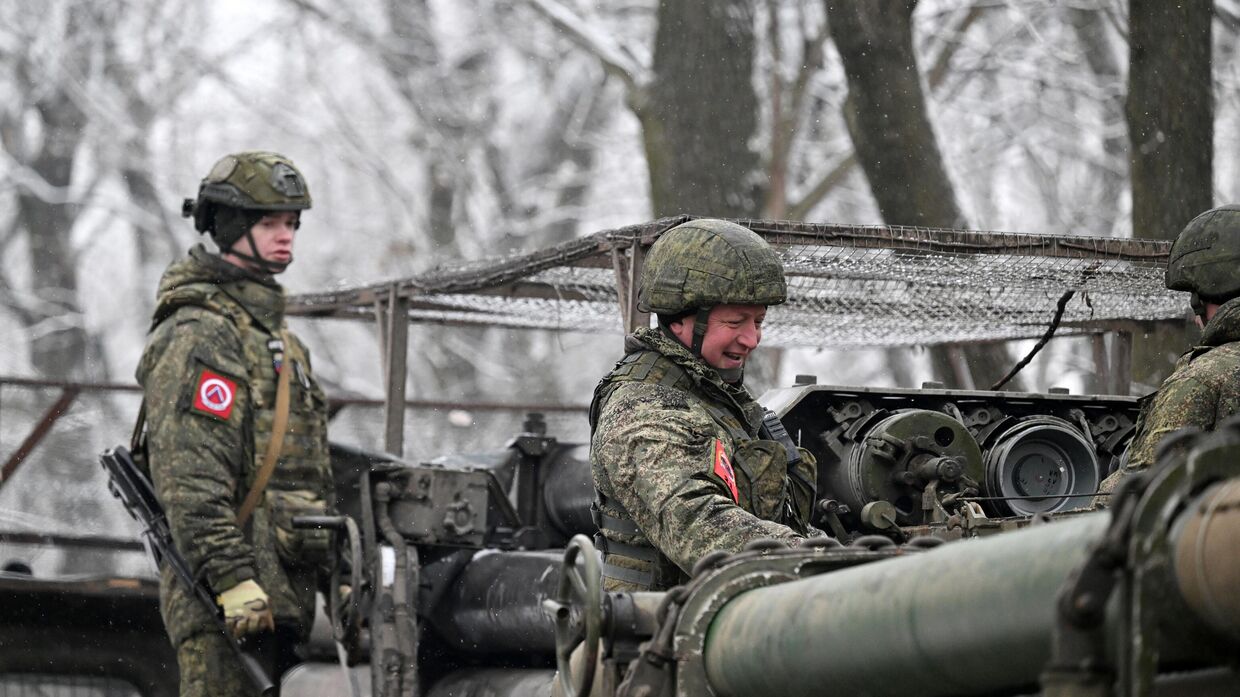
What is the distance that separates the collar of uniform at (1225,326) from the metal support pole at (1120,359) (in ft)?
8.32

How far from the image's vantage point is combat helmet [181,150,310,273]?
674cm

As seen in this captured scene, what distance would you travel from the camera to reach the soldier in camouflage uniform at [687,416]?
14.2 feet

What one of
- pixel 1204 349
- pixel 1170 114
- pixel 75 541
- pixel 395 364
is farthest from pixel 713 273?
pixel 75 541

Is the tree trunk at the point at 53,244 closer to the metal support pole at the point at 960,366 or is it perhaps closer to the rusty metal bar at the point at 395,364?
the rusty metal bar at the point at 395,364

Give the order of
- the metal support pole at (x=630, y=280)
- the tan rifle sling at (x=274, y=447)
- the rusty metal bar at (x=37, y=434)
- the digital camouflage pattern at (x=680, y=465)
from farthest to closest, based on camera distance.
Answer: the rusty metal bar at (x=37, y=434)
the tan rifle sling at (x=274, y=447)
the metal support pole at (x=630, y=280)
the digital camouflage pattern at (x=680, y=465)

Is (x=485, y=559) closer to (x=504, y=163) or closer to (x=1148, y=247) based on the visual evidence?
(x=1148, y=247)

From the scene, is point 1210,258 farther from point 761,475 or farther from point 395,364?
point 395,364

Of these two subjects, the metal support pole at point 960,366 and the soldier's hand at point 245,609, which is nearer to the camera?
the soldier's hand at point 245,609

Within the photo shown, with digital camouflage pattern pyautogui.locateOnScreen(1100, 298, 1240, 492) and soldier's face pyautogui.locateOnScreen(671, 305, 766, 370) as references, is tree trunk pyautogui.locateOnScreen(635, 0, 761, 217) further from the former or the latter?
soldier's face pyautogui.locateOnScreen(671, 305, 766, 370)

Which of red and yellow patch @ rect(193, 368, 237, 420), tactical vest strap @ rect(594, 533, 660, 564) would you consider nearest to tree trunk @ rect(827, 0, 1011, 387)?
red and yellow patch @ rect(193, 368, 237, 420)

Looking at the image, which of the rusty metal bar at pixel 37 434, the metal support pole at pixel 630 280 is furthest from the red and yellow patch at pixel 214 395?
the rusty metal bar at pixel 37 434

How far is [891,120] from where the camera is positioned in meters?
9.52

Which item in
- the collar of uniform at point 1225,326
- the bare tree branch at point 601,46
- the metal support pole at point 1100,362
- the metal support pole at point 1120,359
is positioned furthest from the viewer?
the bare tree branch at point 601,46

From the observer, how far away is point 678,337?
15.5 feet
